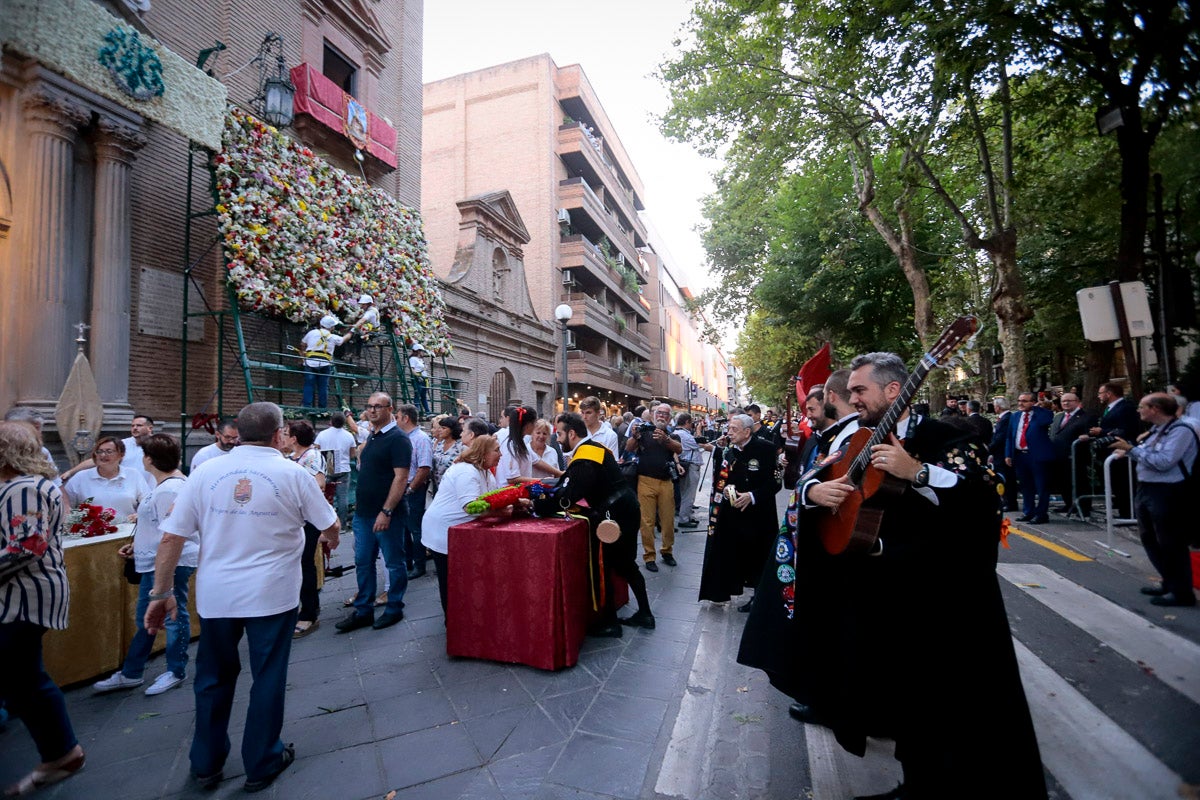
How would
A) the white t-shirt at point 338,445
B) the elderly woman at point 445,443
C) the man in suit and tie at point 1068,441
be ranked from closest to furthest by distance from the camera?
1. the elderly woman at point 445,443
2. the man in suit and tie at point 1068,441
3. the white t-shirt at point 338,445

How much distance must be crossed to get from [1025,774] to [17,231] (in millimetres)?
11721

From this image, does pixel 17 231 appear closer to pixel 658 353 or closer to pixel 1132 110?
pixel 1132 110

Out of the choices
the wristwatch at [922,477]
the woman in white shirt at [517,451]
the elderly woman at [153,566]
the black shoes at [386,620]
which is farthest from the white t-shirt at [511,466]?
the wristwatch at [922,477]

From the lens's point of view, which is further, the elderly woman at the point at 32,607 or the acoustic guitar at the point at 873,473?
the elderly woman at the point at 32,607

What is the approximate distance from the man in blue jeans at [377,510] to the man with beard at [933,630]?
13.0 ft

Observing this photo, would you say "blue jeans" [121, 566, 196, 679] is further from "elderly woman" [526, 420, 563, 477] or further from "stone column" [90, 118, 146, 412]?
"stone column" [90, 118, 146, 412]

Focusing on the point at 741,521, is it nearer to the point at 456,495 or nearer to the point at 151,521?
the point at 456,495

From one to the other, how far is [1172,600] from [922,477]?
15.5 ft

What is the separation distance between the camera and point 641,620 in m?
5.23

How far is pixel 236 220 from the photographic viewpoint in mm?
10180

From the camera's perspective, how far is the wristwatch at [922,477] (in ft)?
7.55

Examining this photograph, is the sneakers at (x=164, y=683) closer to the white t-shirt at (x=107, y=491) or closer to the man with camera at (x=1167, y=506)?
the white t-shirt at (x=107, y=491)

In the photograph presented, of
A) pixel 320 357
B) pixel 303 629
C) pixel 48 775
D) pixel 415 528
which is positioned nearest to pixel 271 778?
pixel 48 775

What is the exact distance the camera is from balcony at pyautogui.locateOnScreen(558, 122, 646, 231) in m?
29.0
